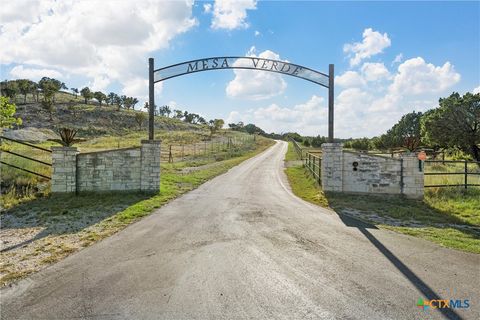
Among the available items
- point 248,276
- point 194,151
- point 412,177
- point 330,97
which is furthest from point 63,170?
point 194,151

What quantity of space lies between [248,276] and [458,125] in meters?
32.5

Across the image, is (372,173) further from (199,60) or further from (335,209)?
(199,60)

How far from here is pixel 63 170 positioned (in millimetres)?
10789

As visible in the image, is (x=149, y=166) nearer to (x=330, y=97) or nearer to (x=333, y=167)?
(x=333, y=167)

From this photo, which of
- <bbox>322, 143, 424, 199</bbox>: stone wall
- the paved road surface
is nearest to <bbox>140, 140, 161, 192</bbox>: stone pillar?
the paved road surface

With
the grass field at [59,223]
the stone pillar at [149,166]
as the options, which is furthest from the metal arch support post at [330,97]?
the stone pillar at [149,166]

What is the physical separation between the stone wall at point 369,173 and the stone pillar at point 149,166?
6.69 metres

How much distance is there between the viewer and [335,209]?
9961 mm

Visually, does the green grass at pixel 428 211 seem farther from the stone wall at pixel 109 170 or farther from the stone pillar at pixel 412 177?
the stone wall at pixel 109 170

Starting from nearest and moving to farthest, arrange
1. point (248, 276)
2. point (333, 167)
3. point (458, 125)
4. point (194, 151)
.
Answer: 1. point (248, 276)
2. point (333, 167)
3. point (458, 125)
4. point (194, 151)

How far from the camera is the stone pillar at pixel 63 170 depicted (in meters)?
10.7

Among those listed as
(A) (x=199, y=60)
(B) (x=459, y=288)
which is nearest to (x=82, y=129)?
(A) (x=199, y=60)

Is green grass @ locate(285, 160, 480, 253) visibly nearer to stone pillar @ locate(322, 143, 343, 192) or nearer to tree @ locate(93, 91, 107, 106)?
stone pillar @ locate(322, 143, 343, 192)

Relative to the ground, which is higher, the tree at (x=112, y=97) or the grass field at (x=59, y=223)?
the tree at (x=112, y=97)
